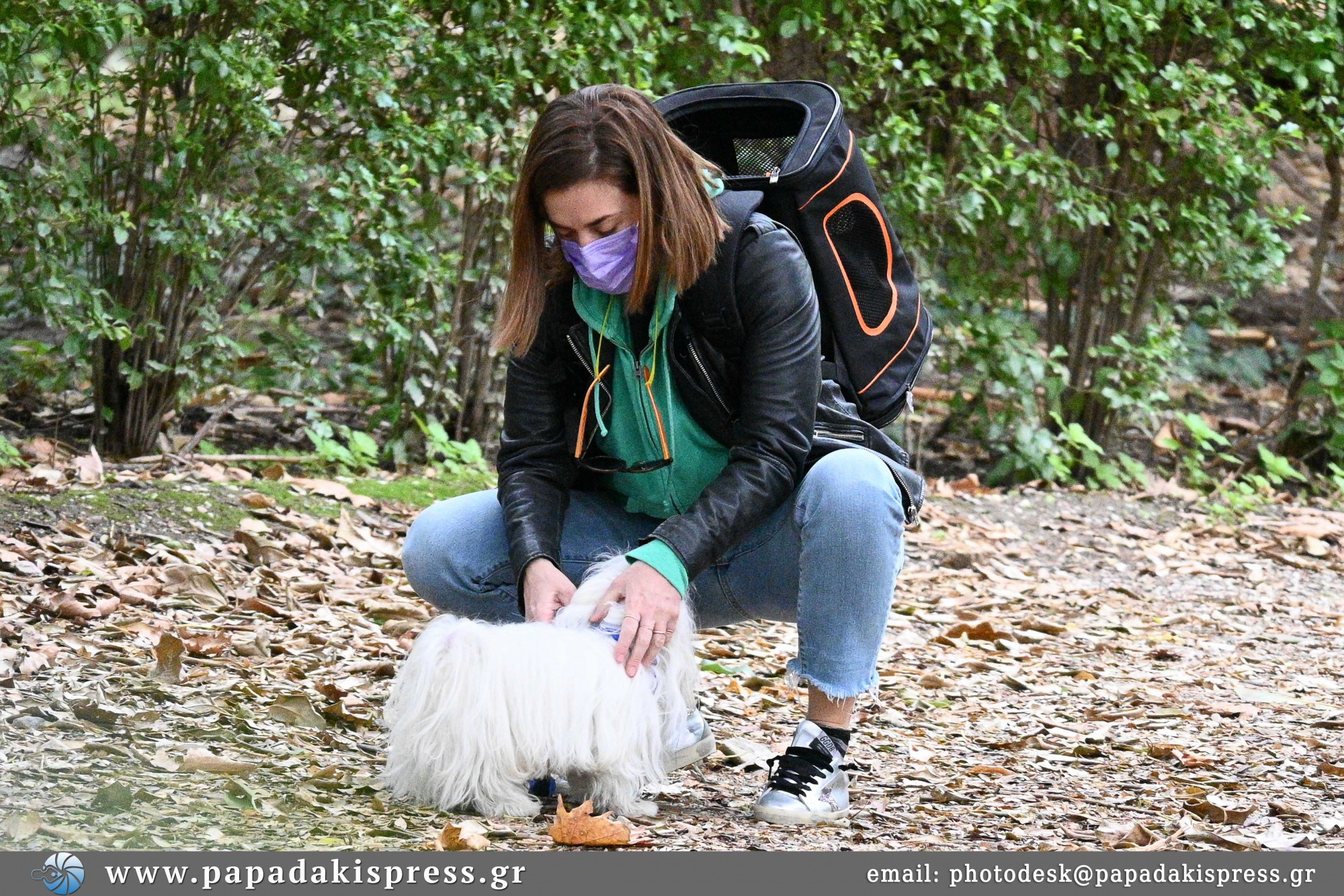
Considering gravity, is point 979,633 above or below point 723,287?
below

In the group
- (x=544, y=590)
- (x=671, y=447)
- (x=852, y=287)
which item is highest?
(x=852, y=287)

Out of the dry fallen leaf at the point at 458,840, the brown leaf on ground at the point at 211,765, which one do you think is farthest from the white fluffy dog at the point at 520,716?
the brown leaf on ground at the point at 211,765

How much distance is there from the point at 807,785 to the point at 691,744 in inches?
9.6

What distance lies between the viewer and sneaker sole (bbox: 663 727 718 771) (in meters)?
2.48

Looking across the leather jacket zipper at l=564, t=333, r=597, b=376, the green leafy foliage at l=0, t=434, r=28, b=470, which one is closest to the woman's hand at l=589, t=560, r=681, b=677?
the leather jacket zipper at l=564, t=333, r=597, b=376

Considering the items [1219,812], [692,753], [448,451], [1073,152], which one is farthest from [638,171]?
[1073,152]

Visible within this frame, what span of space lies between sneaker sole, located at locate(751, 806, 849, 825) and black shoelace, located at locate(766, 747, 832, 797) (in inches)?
1.4

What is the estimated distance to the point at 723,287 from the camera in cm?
249

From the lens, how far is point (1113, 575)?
16.9 ft

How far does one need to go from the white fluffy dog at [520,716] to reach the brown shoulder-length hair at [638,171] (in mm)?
531

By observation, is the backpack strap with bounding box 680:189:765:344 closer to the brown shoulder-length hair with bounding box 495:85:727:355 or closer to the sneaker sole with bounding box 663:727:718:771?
the brown shoulder-length hair with bounding box 495:85:727:355

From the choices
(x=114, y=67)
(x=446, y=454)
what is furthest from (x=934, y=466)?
(x=114, y=67)

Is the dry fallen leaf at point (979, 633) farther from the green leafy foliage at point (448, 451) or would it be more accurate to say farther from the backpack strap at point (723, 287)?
the green leafy foliage at point (448, 451)

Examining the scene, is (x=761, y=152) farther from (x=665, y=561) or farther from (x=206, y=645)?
(x=206, y=645)
